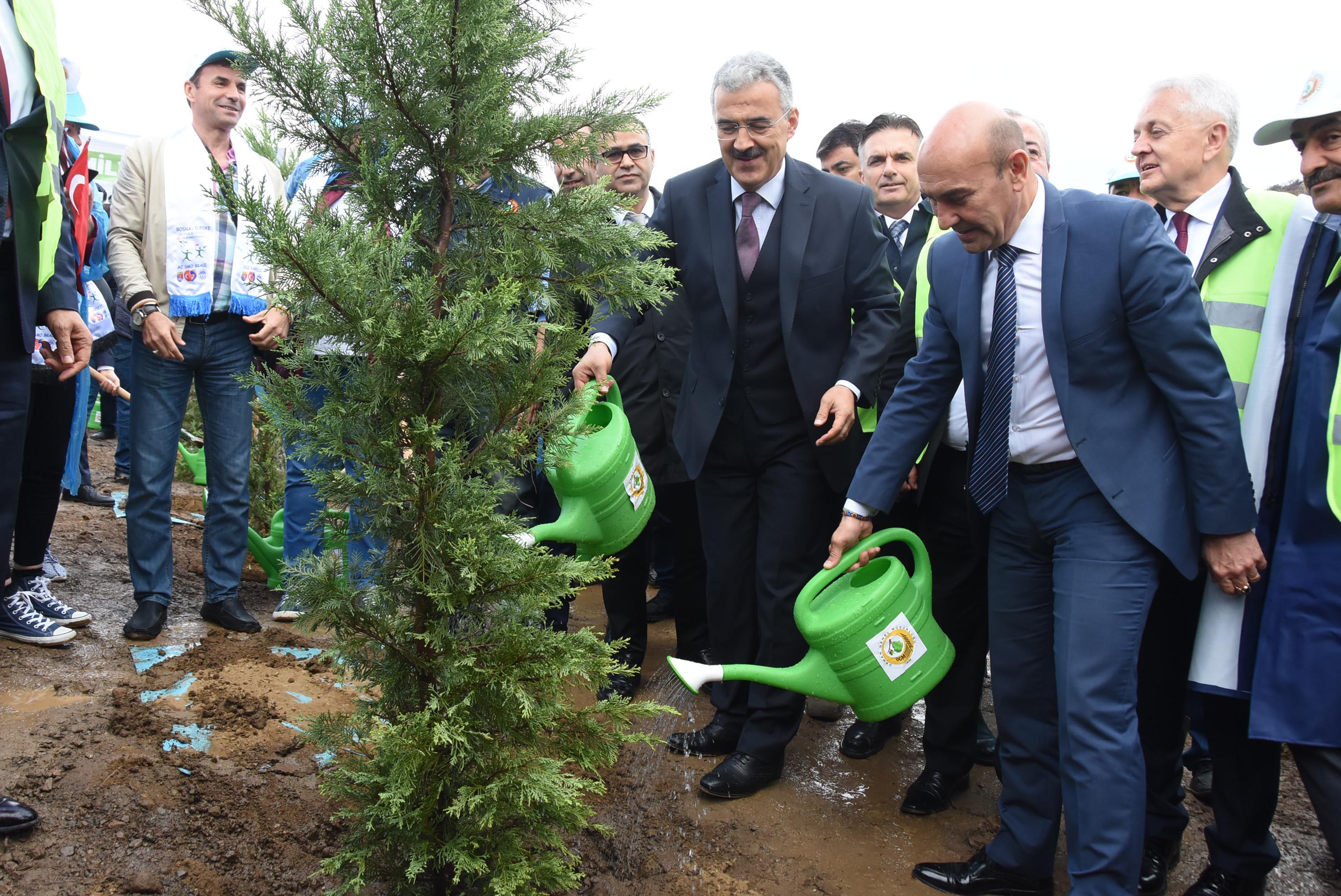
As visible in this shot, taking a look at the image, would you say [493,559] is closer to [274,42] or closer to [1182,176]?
[274,42]

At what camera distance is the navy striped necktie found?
264 cm

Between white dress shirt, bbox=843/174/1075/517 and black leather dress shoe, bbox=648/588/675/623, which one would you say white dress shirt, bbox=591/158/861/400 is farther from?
black leather dress shoe, bbox=648/588/675/623

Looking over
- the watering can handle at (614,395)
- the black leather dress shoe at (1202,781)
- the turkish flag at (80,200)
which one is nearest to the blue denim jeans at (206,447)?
the turkish flag at (80,200)

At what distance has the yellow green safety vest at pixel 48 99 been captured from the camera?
2.74 metres

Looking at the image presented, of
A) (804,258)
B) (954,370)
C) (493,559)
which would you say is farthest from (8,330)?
(954,370)

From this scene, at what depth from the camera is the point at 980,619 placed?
3352mm

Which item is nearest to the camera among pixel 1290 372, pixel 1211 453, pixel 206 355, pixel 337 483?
pixel 337 483

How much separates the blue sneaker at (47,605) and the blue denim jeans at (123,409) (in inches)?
66.6

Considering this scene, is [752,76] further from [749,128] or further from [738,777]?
[738,777]

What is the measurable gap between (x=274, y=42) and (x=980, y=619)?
2.68 metres

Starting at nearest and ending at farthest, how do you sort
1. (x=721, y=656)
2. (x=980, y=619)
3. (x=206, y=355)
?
(x=980, y=619), (x=721, y=656), (x=206, y=355)

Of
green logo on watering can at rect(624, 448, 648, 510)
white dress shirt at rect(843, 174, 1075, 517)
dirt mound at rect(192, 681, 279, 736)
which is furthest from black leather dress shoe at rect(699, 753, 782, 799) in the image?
dirt mound at rect(192, 681, 279, 736)

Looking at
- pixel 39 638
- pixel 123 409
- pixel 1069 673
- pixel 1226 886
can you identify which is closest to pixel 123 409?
pixel 123 409

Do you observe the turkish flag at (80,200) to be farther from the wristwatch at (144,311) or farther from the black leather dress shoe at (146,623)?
the black leather dress shoe at (146,623)
